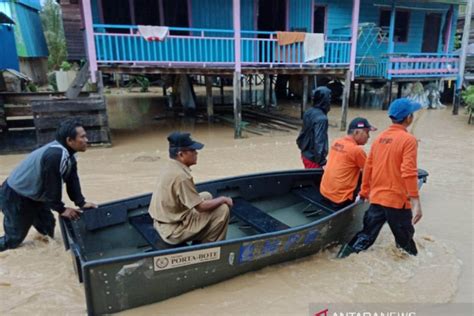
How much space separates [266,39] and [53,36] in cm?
2238

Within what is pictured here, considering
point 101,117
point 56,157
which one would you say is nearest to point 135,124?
point 101,117

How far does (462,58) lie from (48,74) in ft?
72.5

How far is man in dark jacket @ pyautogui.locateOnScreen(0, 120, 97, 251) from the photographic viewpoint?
3.55 metres

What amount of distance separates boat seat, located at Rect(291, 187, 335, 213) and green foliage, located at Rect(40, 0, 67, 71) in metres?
23.8

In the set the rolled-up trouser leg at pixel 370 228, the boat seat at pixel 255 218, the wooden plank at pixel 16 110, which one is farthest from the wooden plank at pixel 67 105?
the rolled-up trouser leg at pixel 370 228

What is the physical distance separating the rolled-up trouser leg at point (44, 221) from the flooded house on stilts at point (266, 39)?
5474 mm

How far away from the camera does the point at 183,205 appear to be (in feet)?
10.8

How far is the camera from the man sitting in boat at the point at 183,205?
3164 mm

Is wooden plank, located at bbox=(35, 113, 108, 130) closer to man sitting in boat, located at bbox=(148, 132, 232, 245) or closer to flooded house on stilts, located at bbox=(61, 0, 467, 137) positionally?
flooded house on stilts, located at bbox=(61, 0, 467, 137)

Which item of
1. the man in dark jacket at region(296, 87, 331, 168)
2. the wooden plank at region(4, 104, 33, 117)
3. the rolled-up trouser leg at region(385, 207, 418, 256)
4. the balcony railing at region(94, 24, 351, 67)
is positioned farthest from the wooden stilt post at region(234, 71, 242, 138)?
the rolled-up trouser leg at region(385, 207, 418, 256)

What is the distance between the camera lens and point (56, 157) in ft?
11.5

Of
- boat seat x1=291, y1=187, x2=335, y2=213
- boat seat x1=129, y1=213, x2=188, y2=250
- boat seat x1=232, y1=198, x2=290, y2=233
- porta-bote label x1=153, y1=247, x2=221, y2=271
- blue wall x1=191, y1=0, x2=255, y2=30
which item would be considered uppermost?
blue wall x1=191, y1=0, x2=255, y2=30

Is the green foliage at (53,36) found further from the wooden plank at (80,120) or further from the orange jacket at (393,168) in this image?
the orange jacket at (393,168)

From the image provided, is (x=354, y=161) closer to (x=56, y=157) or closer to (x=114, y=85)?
(x=56, y=157)
